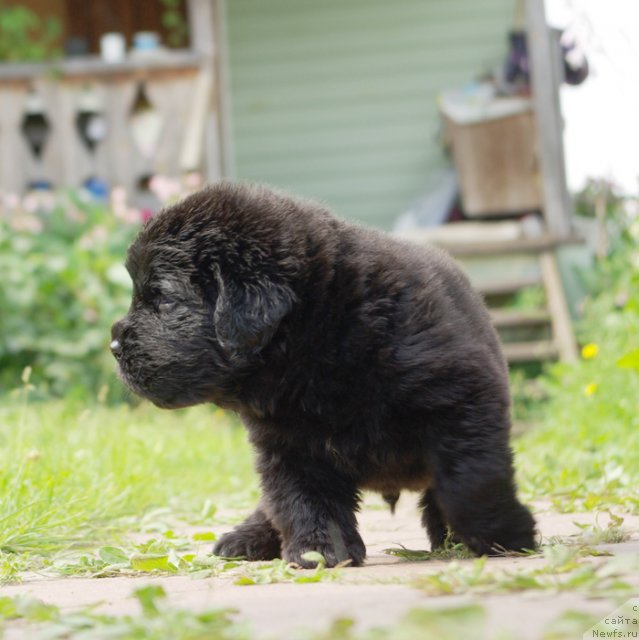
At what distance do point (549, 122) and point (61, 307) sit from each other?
4.59m

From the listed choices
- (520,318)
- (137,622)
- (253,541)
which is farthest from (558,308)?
(137,622)

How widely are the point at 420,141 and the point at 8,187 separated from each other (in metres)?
4.56

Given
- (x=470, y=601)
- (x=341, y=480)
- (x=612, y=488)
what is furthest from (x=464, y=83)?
(x=470, y=601)

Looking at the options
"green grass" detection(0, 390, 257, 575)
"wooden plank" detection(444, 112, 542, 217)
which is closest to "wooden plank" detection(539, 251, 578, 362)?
"wooden plank" detection(444, 112, 542, 217)

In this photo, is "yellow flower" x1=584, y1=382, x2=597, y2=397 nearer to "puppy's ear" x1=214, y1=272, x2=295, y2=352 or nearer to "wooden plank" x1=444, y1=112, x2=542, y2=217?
"puppy's ear" x1=214, y1=272, x2=295, y2=352

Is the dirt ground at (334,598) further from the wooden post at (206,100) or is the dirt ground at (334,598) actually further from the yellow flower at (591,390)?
the wooden post at (206,100)

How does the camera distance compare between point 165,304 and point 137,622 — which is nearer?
point 137,622

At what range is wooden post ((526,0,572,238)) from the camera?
9.26m

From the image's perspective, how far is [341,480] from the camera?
9.69 ft

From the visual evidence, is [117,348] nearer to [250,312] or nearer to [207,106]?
[250,312]

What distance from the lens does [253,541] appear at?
3.25 metres

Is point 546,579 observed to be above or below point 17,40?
below

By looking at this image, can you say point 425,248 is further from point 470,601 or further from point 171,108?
point 171,108

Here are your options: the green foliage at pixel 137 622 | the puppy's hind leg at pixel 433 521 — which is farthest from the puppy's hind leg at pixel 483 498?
the green foliage at pixel 137 622
